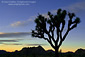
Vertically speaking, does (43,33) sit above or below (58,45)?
above

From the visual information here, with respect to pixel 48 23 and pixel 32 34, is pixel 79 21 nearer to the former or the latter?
pixel 48 23

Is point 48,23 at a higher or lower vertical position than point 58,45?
higher

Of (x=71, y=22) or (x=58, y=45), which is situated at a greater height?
(x=71, y=22)

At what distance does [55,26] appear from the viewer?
2494 cm

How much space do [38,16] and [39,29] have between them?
5.79 ft

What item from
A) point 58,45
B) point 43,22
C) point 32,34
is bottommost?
point 58,45

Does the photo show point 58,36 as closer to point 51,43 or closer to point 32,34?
point 51,43

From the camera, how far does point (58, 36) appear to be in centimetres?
2519

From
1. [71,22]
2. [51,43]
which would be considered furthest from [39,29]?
[71,22]

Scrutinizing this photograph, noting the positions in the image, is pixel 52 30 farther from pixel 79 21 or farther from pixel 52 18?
pixel 79 21

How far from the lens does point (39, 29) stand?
25.4 m

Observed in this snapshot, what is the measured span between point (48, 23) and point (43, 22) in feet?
2.20

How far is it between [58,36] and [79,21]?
3345 mm

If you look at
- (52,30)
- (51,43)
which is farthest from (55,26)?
(51,43)
